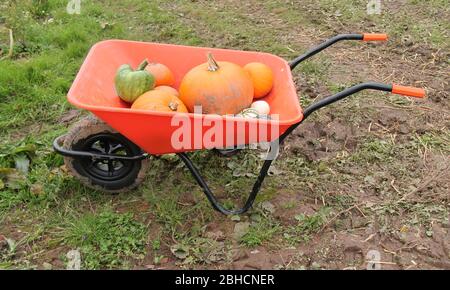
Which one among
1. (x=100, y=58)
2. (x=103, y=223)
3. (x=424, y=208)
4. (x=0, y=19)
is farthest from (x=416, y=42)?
(x=0, y=19)

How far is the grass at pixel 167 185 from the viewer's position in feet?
8.45

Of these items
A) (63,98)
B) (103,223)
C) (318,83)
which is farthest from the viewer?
(318,83)

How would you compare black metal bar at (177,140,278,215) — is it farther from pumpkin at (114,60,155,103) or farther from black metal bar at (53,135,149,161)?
pumpkin at (114,60,155,103)

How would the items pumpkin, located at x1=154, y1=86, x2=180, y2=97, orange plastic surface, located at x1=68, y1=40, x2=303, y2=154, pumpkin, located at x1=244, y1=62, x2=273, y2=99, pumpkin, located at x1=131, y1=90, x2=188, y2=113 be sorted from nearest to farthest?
1. orange plastic surface, located at x1=68, y1=40, x2=303, y2=154
2. pumpkin, located at x1=131, y1=90, x2=188, y2=113
3. pumpkin, located at x1=154, y1=86, x2=180, y2=97
4. pumpkin, located at x1=244, y1=62, x2=273, y2=99

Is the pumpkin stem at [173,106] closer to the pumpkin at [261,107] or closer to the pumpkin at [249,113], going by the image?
the pumpkin at [249,113]

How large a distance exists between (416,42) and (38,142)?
3254 mm

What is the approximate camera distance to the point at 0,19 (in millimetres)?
4758

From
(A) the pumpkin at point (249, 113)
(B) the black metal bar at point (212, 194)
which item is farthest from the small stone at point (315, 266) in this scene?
(A) the pumpkin at point (249, 113)

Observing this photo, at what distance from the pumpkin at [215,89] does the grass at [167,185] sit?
1.91 feet

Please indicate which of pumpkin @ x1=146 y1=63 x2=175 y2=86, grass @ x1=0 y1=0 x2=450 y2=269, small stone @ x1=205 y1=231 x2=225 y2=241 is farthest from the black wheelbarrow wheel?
small stone @ x1=205 y1=231 x2=225 y2=241

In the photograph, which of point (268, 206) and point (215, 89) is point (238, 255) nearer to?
point (268, 206)

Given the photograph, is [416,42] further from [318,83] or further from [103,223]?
[103,223]

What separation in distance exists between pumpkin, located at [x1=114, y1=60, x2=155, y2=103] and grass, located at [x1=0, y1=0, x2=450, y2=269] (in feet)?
1.99

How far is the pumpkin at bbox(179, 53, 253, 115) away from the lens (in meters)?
2.53
